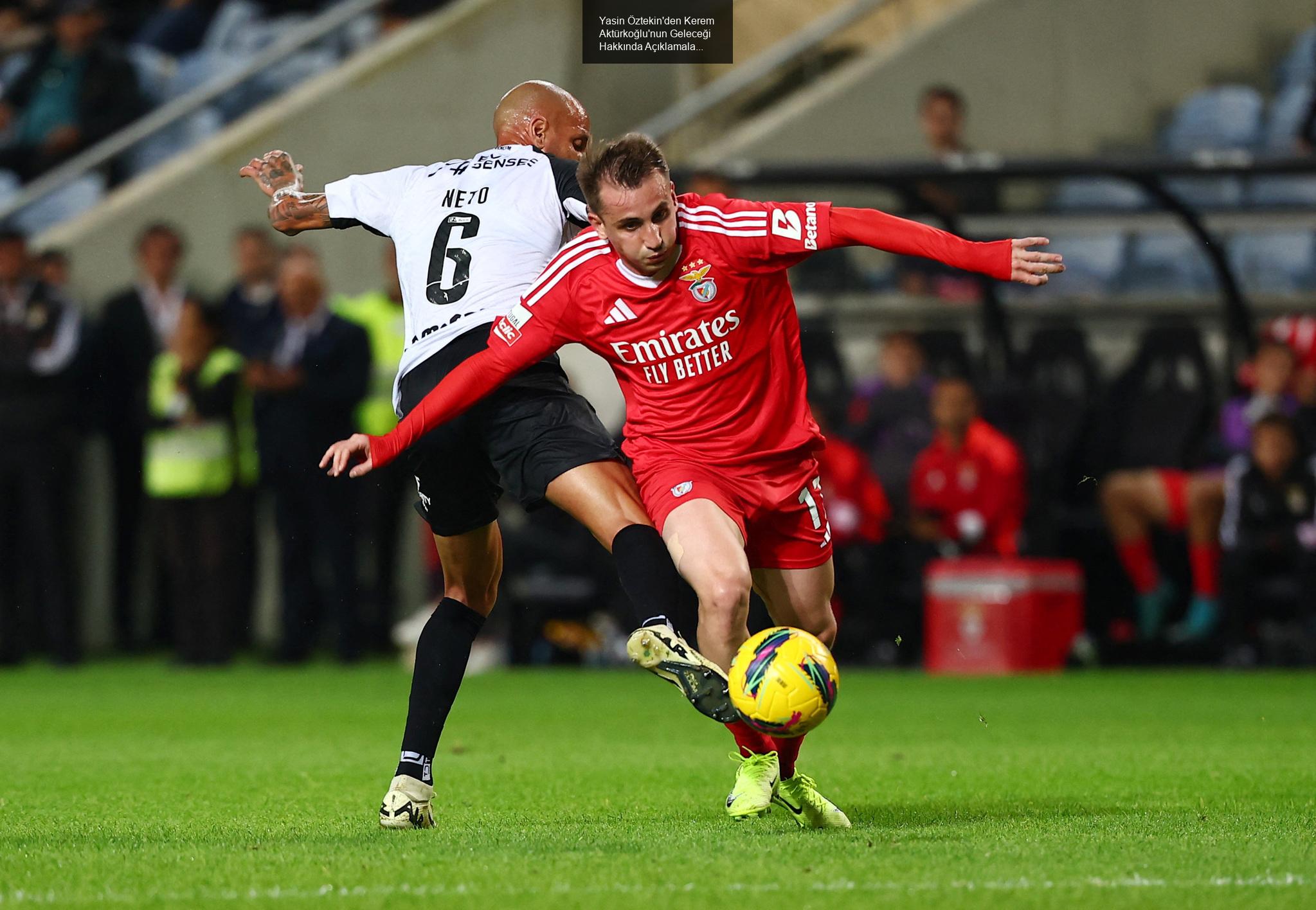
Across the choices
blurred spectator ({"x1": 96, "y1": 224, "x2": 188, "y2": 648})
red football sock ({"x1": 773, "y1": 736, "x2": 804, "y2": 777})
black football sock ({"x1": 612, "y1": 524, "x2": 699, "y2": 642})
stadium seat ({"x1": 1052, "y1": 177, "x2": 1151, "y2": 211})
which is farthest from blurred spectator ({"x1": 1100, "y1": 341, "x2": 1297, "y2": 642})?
black football sock ({"x1": 612, "y1": 524, "x2": 699, "y2": 642})

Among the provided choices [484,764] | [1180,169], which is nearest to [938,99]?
[1180,169]

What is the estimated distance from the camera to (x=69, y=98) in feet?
49.7

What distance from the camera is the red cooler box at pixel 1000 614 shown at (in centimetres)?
1127

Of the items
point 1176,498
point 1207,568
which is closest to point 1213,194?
point 1176,498

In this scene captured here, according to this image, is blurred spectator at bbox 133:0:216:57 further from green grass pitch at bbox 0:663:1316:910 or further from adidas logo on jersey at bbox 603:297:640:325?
adidas logo on jersey at bbox 603:297:640:325

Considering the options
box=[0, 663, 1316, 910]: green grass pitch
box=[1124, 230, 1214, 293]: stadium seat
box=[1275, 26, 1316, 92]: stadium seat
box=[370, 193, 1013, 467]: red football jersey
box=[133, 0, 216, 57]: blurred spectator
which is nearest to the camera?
box=[0, 663, 1316, 910]: green grass pitch

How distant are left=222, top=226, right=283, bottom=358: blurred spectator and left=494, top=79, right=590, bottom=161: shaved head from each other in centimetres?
678

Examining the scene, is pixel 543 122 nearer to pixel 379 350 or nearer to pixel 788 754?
pixel 788 754

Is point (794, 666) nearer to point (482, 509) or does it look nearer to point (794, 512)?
point (794, 512)

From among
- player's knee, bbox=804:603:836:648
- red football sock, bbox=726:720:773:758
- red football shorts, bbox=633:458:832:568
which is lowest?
red football sock, bbox=726:720:773:758

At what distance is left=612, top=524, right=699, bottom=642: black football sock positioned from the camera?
195 inches

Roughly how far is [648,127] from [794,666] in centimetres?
860

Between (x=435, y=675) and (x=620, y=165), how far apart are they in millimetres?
1568

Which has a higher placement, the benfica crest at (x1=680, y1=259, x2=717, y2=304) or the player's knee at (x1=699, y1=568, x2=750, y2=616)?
the benfica crest at (x1=680, y1=259, x2=717, y2=304)
